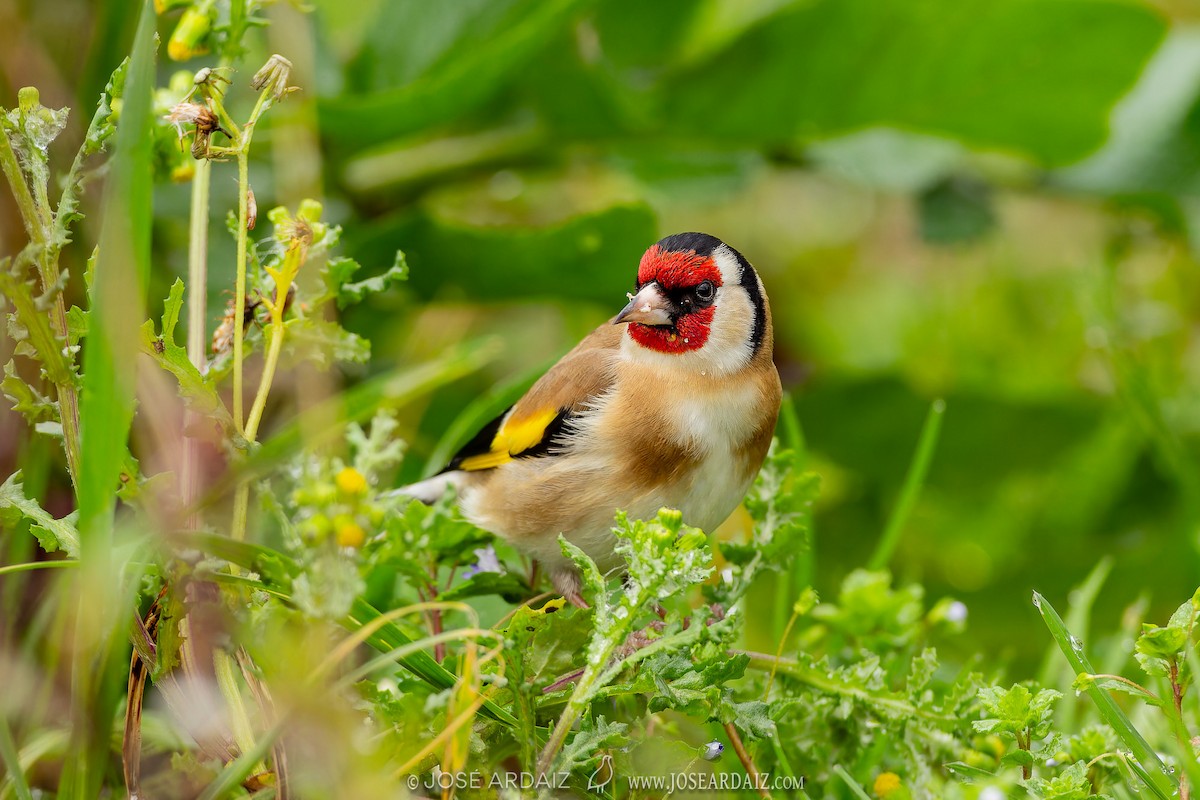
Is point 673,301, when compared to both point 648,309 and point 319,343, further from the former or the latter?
point 319,343

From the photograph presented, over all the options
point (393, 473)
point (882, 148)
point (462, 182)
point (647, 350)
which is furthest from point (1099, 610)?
point (462, 182)

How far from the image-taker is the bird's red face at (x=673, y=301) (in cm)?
208

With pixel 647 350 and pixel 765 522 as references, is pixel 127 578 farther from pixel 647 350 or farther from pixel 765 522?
pixel 647 350

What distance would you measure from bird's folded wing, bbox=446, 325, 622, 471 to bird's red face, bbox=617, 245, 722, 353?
0.11 m

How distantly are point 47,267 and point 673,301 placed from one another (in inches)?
43.5

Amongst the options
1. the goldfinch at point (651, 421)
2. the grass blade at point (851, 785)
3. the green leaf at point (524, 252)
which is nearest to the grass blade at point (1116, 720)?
the grass blade at point (851, 785)

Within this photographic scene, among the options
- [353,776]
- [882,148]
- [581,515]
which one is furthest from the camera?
[882,148]

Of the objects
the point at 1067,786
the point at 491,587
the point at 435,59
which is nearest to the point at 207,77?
the point at 491,587

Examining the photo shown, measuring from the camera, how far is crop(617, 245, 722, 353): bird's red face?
2.08 meters

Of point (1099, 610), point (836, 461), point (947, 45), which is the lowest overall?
point (1099, 610)

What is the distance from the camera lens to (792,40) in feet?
10.2

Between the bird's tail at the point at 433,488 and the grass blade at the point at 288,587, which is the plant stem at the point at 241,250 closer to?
the grass blade at the point at 288,587

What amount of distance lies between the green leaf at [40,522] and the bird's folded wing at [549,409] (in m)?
0.95

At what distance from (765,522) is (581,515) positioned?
1.26 ft
